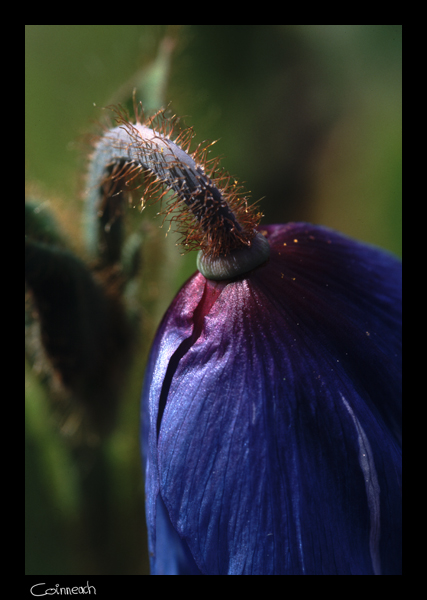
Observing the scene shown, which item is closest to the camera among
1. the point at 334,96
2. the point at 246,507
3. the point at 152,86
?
the point at 246,507

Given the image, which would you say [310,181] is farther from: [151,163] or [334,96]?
[151,163]
